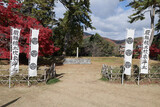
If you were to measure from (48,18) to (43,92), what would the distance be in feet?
51.9

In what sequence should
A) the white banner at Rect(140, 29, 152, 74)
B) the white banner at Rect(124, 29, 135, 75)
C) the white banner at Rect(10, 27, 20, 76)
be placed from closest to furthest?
the white banner at Rect(10, 27, 20, 76) < the white banner at Rect(140, 29, 152, 74) < the white banner at Rect(124, 29, 135, 75)

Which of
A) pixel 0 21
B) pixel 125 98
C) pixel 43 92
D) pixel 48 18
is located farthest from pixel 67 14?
pixel 125 98

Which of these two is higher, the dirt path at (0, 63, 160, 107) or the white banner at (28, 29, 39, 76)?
the white banner at (28, 29, 39, 76)

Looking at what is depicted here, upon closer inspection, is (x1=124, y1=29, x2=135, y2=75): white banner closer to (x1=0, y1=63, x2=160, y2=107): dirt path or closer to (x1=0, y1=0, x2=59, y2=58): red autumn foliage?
(x1=0, y1=63, x2=160, y2=107): dirt path

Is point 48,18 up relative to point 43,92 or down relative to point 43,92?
up

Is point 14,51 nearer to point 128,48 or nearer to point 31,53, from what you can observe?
point 31,53

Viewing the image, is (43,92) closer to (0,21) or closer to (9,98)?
(9,98)

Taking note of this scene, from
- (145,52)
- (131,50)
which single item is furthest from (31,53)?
(145,52)

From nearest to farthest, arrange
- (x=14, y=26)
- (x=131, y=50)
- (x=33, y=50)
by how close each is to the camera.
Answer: (x=33, y=50) < (x=131, y=50) < (x=14, y=26)

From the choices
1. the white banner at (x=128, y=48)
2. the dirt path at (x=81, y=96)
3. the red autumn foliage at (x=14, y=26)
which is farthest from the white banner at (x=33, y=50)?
the white banner at (x=128, y=48)

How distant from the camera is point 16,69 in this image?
336 inches

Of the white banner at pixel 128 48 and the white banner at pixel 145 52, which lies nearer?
the white banner at pixel 145 52

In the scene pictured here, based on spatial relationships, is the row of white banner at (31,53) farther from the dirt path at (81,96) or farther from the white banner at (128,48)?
the white banner at (128,48)

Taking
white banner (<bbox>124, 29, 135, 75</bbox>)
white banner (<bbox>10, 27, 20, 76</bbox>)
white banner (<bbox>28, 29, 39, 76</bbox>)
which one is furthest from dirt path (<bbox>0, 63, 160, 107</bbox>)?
white banner (<bbox>124, 29, 135, 75</bbox>)
